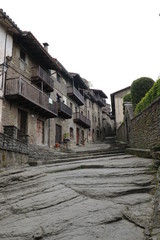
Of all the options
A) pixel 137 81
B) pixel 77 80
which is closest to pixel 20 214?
pixel 137 81

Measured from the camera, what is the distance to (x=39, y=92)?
13.5 metres

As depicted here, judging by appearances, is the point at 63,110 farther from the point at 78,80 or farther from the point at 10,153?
the point at 10,153

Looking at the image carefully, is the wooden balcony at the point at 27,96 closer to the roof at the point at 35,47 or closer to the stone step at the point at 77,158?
the roof at the point at 35,47

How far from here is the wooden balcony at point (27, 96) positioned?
1133 cm

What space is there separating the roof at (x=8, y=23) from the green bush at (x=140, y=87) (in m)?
8.08

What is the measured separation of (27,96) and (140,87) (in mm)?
6644

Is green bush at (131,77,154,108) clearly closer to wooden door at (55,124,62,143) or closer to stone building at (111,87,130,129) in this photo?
wooden door at (55,124,62,143)

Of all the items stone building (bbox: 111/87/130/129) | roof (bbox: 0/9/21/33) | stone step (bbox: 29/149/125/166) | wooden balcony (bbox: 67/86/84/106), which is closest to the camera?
stone step (bbox: 29/149/125/166)

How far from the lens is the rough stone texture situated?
7.99ft

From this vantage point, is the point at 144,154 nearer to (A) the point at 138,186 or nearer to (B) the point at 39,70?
(A) the point at 138,186

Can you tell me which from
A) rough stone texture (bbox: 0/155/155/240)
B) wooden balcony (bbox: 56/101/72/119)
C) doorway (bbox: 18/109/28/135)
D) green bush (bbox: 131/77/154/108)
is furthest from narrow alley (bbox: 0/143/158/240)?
wooden balcony (bbox: 56/101/72/119)

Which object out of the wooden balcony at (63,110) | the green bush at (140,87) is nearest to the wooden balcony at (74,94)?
the wooden balcony at (63,110)

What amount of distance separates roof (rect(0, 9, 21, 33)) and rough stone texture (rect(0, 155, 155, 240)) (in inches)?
389

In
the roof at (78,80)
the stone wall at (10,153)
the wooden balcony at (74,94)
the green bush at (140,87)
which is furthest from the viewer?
the roof at (78,80)
